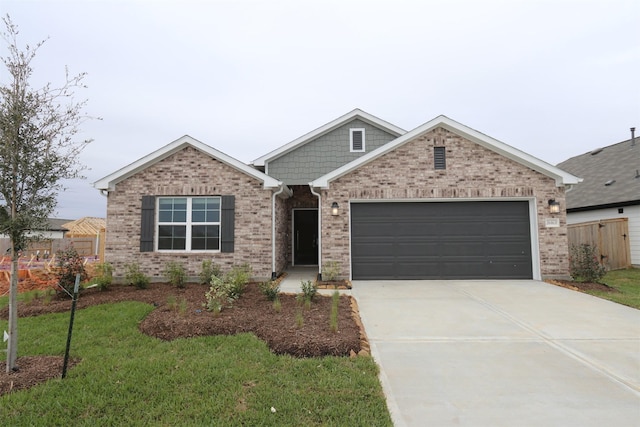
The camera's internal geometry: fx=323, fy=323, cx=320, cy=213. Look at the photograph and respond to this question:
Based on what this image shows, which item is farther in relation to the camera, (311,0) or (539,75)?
(539,75)

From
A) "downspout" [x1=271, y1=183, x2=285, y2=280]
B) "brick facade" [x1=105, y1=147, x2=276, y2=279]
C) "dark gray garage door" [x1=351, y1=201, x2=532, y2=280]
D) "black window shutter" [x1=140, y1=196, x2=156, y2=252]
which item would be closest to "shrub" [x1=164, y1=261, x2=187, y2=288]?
"brick facade" [x1=105, y1=147, x2=276, y2=279]

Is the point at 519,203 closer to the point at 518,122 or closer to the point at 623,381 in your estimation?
the point at 623,381

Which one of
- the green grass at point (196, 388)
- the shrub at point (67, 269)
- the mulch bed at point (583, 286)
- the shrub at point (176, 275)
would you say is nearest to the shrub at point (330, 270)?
the shrub at point (176, 275)

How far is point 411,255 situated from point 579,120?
2036 cm

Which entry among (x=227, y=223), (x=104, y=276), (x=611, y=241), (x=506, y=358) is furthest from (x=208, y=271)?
(x=611, y=241)

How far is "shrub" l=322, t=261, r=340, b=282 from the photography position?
9.05m

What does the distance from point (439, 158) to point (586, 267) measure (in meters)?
4.93

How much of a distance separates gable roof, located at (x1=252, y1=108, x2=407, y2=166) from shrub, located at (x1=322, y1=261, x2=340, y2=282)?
235 inches

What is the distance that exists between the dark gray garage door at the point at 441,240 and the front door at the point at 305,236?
3.85 m

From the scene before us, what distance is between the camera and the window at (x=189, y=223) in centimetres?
936

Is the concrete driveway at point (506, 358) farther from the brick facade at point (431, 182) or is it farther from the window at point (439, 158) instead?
the window at point (439, 158)

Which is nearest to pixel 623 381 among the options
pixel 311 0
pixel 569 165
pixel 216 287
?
pixel 216 287

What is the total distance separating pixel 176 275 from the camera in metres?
8.42

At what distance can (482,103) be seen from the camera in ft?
65.5
